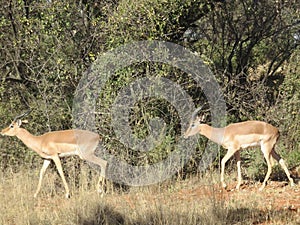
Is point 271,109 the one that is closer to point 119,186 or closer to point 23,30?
point 119,186

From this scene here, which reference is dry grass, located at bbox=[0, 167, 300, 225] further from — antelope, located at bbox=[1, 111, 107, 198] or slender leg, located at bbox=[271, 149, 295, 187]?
antelope, located at bbox=[1, 111, 107, 198]

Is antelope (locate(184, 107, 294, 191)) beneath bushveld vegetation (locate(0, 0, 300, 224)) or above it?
beneath

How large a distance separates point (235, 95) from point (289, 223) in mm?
5441

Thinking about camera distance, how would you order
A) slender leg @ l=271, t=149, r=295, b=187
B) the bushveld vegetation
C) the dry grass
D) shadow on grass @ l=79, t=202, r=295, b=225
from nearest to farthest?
1. shadow on grass @ l=79, t=202, r=295, b=225
2. the dry grass
3. slender leg @ l=271, t=149, r=295, b=187
4. the bushveld vegetation

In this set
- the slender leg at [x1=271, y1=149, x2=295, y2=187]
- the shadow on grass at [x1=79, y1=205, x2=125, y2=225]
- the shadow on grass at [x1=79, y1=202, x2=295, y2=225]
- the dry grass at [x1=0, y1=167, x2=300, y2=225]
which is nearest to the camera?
the shadow on grass at [x1=79, y1=202, x2=295, y2=225]

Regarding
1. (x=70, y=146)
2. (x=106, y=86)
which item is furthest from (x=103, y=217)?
(x=106, y=86)

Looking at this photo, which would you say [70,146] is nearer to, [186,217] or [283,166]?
[186,217]

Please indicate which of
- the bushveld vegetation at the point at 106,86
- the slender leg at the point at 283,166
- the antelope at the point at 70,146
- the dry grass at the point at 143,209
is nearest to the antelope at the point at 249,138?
the slender leg at the point at 283,166

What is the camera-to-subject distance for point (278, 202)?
7.03m

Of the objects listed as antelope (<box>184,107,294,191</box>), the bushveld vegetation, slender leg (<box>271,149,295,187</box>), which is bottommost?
slender leg (<box>271,149,295,187</box>)

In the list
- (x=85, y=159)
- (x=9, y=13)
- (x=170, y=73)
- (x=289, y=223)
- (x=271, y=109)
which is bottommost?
(x=289, y=223)

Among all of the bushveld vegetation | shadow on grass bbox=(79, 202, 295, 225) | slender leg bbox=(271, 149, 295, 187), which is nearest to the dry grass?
shadow on grass bbox=(79, 202, 295, 225)

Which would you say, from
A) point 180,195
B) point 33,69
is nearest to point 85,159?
point 180,195

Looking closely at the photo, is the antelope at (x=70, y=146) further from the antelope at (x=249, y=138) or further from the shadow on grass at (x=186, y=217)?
the shadow on grass at (x=186, y=217)
